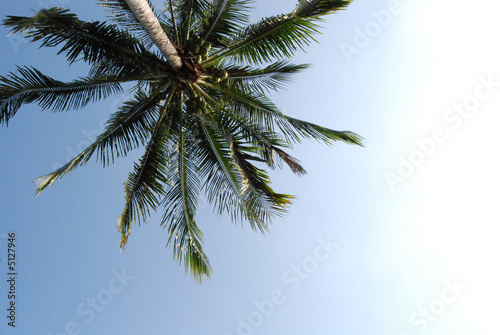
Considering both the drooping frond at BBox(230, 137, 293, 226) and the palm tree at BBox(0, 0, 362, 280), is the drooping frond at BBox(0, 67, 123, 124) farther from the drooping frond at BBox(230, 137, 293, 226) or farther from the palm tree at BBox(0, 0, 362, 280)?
the drooping frond at BBox(230, 137, 293, 226)

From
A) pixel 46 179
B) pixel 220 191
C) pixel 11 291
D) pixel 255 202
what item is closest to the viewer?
pixel 46 179

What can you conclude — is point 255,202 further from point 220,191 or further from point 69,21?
point 69,21

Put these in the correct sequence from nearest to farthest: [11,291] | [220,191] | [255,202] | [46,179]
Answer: [46,179]
[255,202]
[220,191]
[11,291]

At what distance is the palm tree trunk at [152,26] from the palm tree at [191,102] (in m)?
0.09

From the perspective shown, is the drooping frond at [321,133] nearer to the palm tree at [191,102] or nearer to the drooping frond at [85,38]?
the palm tree at [191,102]

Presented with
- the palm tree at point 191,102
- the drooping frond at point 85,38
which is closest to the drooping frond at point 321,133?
the palm tree at point 191,102

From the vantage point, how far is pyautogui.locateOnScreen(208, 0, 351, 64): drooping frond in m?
7.08

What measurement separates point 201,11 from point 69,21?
2612 millimetres

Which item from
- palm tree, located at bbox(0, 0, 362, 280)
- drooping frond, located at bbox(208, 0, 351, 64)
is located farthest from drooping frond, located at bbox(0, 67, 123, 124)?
drooping frond, located at bbox(208, 0, 351, 64)

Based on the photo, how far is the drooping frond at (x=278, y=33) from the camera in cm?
708

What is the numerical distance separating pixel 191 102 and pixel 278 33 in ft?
7.15

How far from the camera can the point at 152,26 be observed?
5801 mm

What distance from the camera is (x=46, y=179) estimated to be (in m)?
6.75

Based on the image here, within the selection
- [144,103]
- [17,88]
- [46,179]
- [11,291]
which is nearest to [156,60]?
[144,103]
